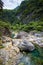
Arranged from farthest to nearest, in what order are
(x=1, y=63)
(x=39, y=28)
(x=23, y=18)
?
(x=23, y=18)
(x=39, y=28)
(x=1, y=63)

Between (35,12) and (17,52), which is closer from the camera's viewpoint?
(17,52)

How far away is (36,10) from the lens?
3159 inches

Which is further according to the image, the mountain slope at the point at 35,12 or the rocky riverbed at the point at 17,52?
the mountain slope at the point at 35,12

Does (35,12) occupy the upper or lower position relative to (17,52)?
upper

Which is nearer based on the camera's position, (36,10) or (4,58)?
(4,58)

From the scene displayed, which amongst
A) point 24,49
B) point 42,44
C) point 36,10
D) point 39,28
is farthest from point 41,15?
point 24,49

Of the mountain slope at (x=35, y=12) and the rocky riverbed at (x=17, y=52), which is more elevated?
the mountain slope at (x=35, y=12)

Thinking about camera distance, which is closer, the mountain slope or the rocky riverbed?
the rocky riverbed

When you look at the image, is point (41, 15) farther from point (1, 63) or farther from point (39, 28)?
point (1, 63)

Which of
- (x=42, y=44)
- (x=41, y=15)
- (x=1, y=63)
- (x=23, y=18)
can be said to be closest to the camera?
(x=1, y=63)

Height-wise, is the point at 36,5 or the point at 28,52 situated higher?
the point at 36,5

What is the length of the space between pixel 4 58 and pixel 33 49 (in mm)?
11348

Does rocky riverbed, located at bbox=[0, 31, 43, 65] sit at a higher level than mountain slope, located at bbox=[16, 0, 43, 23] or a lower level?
lower

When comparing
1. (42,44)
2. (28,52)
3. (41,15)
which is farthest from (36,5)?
(28,52)
